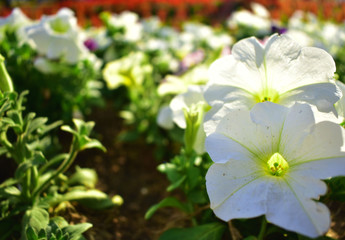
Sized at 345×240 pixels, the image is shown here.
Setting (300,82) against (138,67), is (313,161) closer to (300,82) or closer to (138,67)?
(300,82)

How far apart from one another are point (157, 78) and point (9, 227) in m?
1.83

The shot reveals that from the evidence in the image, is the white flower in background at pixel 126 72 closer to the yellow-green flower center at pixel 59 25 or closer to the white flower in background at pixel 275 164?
the yellow-green flower center at pixel 59 25

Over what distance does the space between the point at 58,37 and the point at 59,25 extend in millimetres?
138

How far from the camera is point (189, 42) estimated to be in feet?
11.2

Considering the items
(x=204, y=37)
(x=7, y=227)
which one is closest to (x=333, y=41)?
(x=204, y=37)

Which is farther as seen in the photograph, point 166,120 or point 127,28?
point 127,28

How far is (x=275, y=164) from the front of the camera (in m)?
0.93

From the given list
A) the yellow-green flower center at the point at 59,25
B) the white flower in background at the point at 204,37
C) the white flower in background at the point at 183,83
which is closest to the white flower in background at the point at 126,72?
the yellow-green flower center at the point at 59,25

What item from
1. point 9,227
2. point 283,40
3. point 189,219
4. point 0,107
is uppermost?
point 283,40

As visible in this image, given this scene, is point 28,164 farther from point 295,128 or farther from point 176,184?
point 295,128

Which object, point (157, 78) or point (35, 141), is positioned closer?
point (35, 141)

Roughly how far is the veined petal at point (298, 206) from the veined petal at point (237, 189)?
3 centimetres

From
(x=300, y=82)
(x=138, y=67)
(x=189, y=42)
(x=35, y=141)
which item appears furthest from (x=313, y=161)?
(x=189, y=42)

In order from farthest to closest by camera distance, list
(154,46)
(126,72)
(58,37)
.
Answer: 1. (154,46)
2. (126,72)
3. (58,37)
